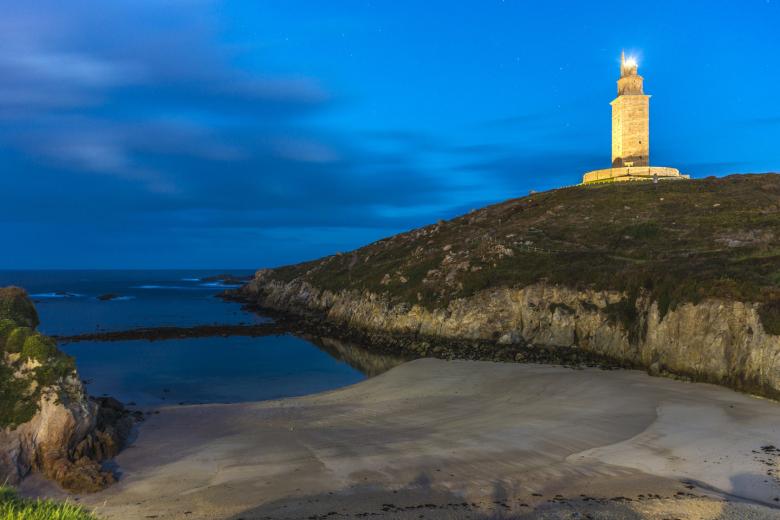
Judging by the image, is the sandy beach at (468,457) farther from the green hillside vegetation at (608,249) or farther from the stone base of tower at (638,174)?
the stone base of tower at (638,174)

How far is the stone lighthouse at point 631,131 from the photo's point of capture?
73938 millimetres

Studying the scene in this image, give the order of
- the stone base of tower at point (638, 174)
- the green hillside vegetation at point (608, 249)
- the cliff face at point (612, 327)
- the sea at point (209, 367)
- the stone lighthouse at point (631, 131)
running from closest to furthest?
the cliff face at point (612, 327)
the sea at point (209, 367)
the green hillside vegetation at point (608, 249)
the stone base of tower at point (638, 174)
the stone lighthouse at point (631, 131)

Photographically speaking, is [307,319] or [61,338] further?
[307,319]

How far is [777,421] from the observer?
16.5 m

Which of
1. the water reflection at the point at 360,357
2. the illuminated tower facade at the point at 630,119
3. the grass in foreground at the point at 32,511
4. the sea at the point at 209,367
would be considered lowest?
the sea at the point at 209,367

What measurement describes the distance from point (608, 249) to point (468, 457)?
34.1 metres

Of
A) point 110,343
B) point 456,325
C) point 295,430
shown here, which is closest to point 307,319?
point 110,343

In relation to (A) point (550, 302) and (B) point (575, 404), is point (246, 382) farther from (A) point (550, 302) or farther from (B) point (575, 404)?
(A) point (550, 302)

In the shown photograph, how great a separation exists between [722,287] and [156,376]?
33.0 meters

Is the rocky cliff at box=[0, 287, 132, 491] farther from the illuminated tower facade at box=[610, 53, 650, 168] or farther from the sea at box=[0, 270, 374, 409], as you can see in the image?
the illuminated tower facade at box=[610, 53, 650, 168]

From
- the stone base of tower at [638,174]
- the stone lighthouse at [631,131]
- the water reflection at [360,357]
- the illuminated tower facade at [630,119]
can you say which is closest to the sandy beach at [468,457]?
the water reflection at [360,357]

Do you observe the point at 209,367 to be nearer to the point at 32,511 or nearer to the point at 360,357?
the point at 360,357

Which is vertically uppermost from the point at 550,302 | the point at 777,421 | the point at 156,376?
the point at 550,302

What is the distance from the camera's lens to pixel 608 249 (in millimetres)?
42719
